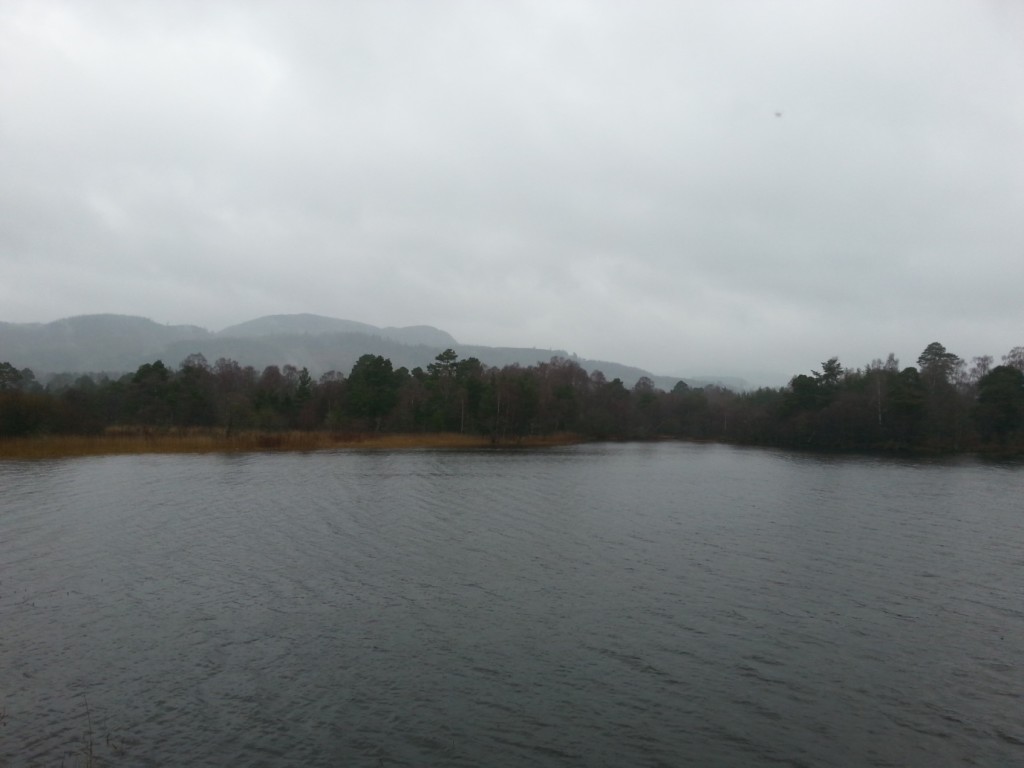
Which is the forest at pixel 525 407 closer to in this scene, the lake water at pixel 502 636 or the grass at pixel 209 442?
the grass at pixel 209 442

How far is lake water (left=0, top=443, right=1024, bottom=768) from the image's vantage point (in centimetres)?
1034

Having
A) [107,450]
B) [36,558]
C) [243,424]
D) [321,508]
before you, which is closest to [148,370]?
[243,424]

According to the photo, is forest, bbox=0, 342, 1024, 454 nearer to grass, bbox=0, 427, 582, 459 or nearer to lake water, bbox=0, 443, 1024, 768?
grass, bbox=0, 427, 582, 459

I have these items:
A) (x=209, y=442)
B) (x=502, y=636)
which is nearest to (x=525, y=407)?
(x=209, y=442)

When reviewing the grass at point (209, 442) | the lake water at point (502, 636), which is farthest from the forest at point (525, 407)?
the lake water at point (502, 636)

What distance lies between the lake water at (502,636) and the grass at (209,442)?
92.9 feet

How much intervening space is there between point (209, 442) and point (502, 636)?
2233 inches

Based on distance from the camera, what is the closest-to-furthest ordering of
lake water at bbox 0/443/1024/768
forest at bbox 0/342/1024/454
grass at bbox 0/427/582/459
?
lake water at bbox 0/443/1024/768, grass at bbox 0/427/582/459, forest at bbox 0/342/1024/454

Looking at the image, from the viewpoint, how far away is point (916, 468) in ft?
196

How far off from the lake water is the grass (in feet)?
92.9

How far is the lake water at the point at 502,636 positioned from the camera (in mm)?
10344

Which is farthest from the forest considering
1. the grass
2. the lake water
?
the lake water

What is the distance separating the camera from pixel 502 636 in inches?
580

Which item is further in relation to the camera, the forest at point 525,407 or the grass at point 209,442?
the forest at point 525,407
